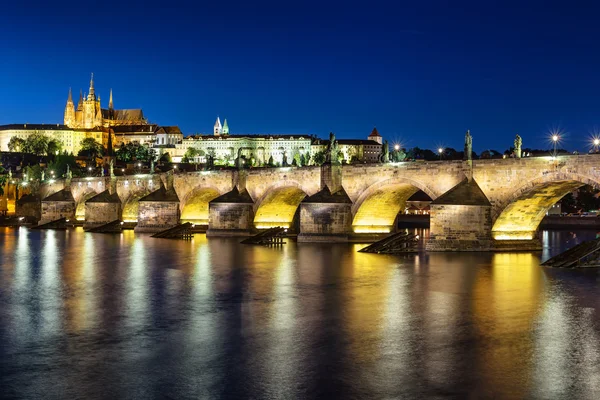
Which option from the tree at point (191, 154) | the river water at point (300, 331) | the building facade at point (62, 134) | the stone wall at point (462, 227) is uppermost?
the building facade at point (62, 134)

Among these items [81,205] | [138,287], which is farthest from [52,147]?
[138,287]

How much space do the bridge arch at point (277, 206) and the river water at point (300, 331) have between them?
19010 mm

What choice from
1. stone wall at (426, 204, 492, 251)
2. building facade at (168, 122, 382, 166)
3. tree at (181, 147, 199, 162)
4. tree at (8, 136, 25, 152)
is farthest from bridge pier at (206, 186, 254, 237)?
tree at (8, 136, 25, 152)

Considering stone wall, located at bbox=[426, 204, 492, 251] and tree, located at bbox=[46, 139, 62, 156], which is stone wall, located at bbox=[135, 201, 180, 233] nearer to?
stone wall, located at bbox=[426, 204, 492, 251]

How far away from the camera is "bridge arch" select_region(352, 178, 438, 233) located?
40250mm

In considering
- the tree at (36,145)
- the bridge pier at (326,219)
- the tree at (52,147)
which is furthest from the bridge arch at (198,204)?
the tree at (36,145)

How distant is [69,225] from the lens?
6569 centimetres

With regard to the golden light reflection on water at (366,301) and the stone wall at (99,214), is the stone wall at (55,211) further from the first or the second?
the golden light reflection on water at (366,301)

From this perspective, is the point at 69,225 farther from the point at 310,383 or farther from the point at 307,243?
the point at 310,383

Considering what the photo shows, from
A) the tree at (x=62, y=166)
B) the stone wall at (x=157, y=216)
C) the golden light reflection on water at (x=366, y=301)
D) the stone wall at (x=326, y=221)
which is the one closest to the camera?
the golden light reflection on water at (x=366, y=301)

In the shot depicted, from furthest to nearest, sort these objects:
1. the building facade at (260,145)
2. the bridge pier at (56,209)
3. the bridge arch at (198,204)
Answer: the building facade at (260,145) < the bridge pier at (56,209) < the bridge arch at (198,204)

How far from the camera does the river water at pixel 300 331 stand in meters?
11.4

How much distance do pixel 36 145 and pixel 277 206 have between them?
14855cm

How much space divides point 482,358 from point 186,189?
4400cm
